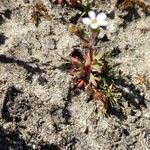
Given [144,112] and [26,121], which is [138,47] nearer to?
[144,112]

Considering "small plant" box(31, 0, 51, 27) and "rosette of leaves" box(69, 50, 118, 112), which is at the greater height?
"small plant" box(31, 0, 51, 27)

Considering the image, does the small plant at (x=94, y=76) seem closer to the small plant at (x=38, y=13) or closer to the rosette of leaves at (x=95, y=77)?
the rosette of leaves at (x=95, y=77)

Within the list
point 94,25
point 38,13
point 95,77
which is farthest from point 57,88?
point 38,13

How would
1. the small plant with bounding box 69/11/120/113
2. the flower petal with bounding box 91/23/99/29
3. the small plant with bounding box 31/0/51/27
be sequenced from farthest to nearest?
the small plant with bounding box 31/0/51/27 → the small plant with bounding box 69/11/120/113 → the flower petal with bounding box 91/23/99/29

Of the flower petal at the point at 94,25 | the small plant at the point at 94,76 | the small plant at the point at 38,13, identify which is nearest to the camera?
the flower petal at the point at 94,25

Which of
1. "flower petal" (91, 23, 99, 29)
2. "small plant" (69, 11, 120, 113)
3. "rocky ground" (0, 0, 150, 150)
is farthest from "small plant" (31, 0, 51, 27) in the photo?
"flower petal" (91, 23, 99, 29)

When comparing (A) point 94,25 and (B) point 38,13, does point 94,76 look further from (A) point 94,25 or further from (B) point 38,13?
(B) point 38,13

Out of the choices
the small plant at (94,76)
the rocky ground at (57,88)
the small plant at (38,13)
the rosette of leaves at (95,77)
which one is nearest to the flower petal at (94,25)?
the small plant at (94,76)

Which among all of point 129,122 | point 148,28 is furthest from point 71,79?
point 148,28

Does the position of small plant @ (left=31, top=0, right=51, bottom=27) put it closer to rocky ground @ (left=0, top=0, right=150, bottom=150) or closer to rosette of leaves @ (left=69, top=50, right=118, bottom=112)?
rocky ground @ (left=0, top=0, right=150, bottom=150)
